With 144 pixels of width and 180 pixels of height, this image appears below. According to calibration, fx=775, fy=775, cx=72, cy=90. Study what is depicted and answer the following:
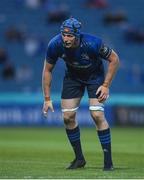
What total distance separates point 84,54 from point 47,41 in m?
19.7

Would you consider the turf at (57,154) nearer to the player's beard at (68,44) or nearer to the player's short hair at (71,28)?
the player's beard at (68,44)

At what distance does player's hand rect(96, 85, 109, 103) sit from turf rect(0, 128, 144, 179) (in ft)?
3.30

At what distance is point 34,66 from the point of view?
1190 inches

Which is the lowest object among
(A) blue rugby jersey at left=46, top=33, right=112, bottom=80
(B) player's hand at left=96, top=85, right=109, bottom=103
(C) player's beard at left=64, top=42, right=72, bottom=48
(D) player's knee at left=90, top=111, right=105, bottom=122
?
(D) player's knee at left=90, top=111, right=105, bottom=122

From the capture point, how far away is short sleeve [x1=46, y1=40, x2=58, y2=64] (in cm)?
1112

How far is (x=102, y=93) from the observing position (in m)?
10.9

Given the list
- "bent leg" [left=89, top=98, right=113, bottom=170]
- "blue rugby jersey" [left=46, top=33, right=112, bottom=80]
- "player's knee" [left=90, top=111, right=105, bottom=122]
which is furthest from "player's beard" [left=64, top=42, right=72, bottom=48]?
"player's knee" [left=90, top=111, right=105, bottom=122]

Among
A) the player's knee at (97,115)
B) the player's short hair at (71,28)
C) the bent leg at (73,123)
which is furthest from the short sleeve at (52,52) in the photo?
the player's knee at (97,115)

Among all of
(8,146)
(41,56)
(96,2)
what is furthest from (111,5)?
(8,146)

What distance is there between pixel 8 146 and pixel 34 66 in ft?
41.6

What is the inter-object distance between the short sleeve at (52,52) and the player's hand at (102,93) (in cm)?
81

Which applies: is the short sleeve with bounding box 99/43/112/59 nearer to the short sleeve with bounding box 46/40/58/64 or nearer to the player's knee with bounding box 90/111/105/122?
the short sleeve with bounding box 46/40/58/64

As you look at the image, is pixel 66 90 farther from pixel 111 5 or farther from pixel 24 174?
pixel 111 5

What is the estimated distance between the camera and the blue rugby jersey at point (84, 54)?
1101 cm
